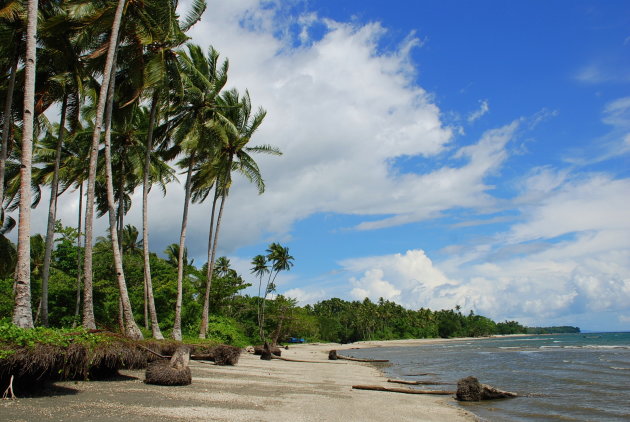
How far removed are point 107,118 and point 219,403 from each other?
11257mm

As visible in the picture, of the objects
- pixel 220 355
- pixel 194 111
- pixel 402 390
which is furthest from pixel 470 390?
pixel 194 111

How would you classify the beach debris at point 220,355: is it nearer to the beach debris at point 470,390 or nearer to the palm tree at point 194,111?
the palm tree at point 194,111

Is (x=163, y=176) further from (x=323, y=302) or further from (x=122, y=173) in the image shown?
(x=323, y=302)

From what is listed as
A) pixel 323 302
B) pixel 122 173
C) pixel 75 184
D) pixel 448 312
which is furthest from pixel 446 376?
pixel 448 312

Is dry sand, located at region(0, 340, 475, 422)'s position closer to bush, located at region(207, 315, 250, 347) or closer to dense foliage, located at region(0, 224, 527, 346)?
dense foliage, located at region(0, 224, 527, 346)

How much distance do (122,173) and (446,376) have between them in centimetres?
1953

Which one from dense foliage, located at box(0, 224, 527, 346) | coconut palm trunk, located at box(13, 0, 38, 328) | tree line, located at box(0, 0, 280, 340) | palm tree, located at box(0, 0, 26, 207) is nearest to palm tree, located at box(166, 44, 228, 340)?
tree line, located at box(0, 0, 280, 340)

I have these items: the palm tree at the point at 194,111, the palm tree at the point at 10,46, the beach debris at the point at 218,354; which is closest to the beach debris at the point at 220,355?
the beach debris at the point at 218,354

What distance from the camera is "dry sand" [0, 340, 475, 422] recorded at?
7293 millimetres

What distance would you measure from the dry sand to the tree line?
266 centimetres

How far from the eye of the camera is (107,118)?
15.6m

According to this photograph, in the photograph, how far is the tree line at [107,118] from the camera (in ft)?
43.9

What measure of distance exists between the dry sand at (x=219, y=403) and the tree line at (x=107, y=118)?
266 centimetres

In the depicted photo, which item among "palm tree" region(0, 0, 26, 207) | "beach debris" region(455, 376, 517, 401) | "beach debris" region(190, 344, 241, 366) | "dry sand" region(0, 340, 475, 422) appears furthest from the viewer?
"beach debris" region(190, 344, 241, 366)
